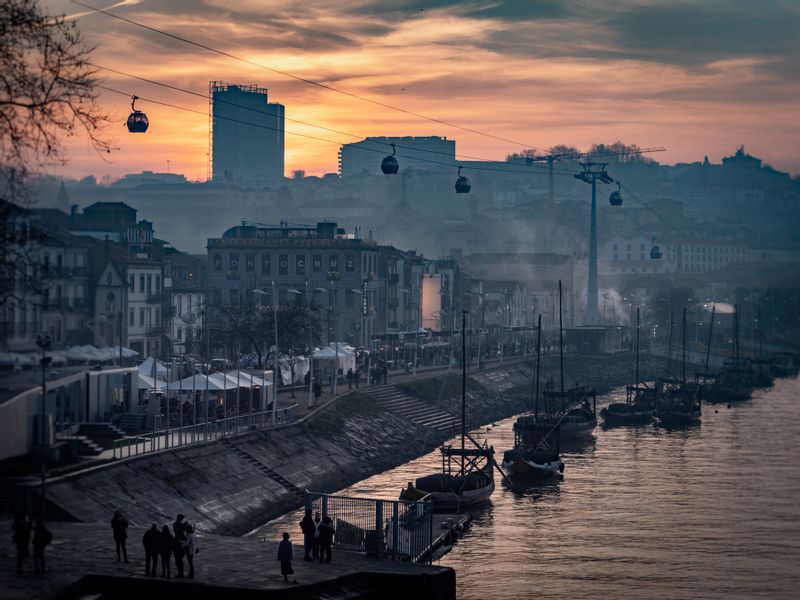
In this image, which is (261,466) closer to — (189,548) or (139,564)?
(139,564)

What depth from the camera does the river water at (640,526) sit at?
156 feet

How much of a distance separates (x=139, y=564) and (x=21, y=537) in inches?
129

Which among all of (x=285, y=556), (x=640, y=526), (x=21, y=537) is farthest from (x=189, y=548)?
(x=640, y=526)

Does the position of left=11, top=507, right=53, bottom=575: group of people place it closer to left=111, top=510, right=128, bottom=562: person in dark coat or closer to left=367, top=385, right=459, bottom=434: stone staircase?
left=111, top=510, right=128, bottom=562: person in dark coat

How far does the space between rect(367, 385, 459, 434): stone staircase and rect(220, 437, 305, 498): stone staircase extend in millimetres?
26669

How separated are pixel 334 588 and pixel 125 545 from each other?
239 inches

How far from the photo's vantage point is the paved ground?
35.2 m

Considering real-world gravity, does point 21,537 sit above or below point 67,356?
below

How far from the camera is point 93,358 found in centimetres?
6456

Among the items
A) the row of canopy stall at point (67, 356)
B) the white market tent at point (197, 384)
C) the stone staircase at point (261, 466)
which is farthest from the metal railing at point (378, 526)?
the white market tent at point (197, 384)

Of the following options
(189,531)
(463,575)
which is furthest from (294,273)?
(189,531)

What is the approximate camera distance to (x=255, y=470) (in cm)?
5944

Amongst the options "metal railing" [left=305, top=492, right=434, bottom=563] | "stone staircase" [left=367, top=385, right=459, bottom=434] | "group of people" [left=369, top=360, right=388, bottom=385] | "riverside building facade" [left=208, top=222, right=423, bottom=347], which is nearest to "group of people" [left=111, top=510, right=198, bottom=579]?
"metal railing" [left=305, top=492, right=434, bottom=563]

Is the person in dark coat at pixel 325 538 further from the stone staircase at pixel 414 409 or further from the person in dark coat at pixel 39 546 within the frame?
the stone staircase at pixel 414 409
